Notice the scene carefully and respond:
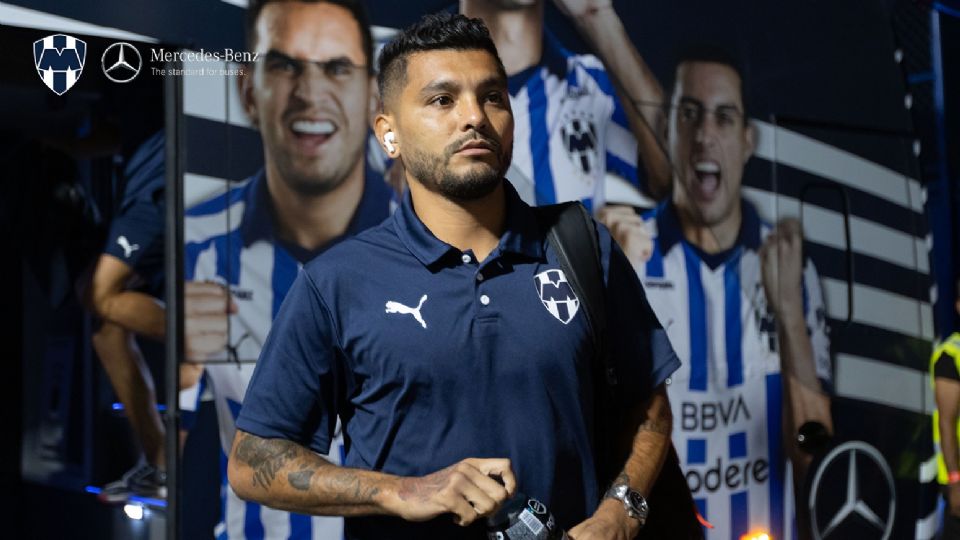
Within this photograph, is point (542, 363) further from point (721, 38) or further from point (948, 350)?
point (948, 350)

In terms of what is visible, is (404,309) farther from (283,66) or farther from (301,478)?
(283,66)

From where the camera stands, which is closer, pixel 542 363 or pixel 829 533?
pixel 542 363

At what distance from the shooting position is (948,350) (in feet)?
16.3

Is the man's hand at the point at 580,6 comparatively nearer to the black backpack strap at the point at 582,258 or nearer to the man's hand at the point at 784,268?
the man's hand at the point at 784,268

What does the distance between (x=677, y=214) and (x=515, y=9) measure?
873 millimetres

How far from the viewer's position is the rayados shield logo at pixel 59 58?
2.96 meters

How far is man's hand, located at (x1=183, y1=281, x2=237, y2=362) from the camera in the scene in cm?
306

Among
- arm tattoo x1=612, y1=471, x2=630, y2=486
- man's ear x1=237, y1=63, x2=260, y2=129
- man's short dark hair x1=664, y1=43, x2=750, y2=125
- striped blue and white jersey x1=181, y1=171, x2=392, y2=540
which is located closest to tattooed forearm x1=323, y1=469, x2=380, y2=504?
arm tattoo x1=612, y1=471, x2=630, y2=486

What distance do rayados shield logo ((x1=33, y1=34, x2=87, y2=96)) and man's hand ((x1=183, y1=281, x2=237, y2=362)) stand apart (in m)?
0.57

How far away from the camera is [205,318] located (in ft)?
10.1

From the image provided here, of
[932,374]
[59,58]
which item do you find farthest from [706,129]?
[59,58]

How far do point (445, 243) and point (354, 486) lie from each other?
394 millimetres

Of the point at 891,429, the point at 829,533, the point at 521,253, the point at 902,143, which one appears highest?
the point at 902,143

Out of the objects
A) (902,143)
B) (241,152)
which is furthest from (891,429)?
(241,152)
